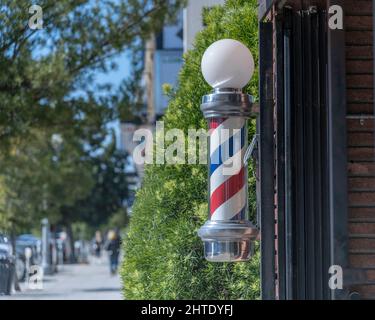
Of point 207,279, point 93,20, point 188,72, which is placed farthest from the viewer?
point 93,20

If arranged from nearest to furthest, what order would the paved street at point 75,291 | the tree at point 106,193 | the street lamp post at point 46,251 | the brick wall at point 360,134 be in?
the brick wall at point 360,134, the paved street at point 75,291, the street lamp post at point 46,251, the tree at point 106,193

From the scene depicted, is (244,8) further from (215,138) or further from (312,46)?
(215,138)

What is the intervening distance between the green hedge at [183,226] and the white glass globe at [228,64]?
1.49 meters

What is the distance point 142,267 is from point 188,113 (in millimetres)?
1103

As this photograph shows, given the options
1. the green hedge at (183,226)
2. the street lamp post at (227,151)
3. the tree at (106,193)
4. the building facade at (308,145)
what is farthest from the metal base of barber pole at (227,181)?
the tree at (106,193)

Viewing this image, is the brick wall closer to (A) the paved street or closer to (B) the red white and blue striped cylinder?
(B) the red white and blue striped cylinder

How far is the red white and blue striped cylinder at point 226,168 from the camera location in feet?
14.2

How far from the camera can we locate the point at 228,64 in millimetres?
4328

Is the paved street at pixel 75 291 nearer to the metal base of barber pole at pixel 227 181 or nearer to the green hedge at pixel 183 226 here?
the green hedge at pixel 183 226

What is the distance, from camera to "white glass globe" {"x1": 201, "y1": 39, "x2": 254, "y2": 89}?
4.30 m

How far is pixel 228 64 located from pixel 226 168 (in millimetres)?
504

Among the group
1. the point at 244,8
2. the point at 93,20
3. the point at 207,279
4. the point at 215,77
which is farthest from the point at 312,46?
the point at 93,20

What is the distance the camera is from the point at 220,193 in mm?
4328

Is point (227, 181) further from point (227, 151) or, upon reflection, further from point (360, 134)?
point (360, 134)
